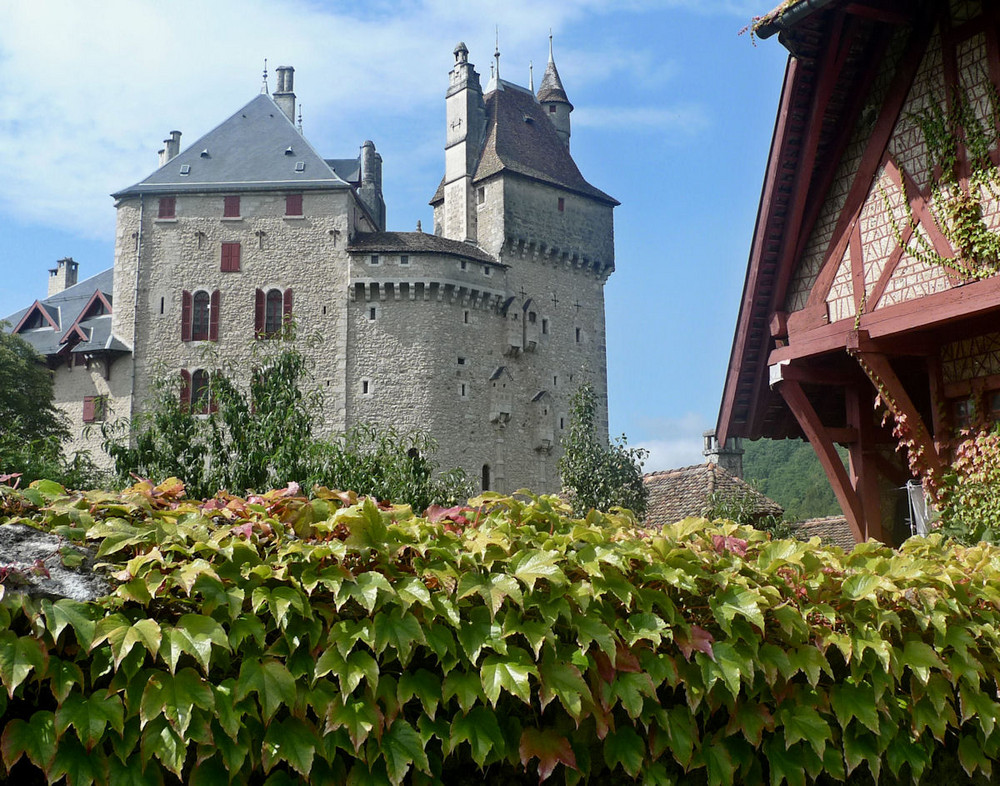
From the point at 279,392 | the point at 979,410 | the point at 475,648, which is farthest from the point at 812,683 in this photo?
the point at 279,392

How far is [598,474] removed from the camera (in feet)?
93.0

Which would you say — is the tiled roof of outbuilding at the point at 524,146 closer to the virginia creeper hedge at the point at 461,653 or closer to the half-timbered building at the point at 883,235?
the half-timbered building at the point at 883,235

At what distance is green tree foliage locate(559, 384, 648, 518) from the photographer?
2773 cm

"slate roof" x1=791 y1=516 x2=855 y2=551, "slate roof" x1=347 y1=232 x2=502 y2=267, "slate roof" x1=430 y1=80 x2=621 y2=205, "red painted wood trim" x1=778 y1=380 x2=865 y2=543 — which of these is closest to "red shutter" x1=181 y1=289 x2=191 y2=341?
"slate roof" x1=347 y1=232 x2=502 y2=267

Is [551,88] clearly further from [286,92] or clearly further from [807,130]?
[807,130]

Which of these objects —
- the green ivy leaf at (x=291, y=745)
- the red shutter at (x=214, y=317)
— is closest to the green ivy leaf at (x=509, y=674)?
the green ivy leaf at (x=291, y=745)

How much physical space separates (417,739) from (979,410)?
24.5ft

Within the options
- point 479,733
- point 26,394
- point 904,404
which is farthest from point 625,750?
point 26,394

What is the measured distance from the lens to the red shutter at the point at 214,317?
41188mm

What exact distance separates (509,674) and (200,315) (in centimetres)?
4046

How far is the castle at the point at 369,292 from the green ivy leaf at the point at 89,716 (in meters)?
35.6

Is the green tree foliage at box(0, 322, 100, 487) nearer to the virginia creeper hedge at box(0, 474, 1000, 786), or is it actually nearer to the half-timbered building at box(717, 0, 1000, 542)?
the half-timbered building at box(717, 0, 1000, 542)

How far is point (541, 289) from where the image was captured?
147 ft

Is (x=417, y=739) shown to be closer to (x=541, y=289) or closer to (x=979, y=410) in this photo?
(x=979, y=410)
